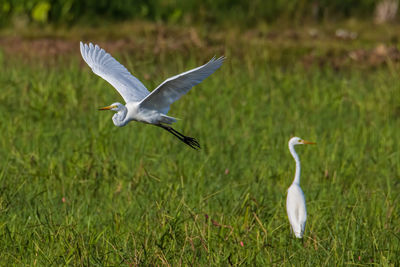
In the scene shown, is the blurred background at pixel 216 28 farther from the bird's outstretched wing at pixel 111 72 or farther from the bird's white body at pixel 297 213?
the bird's white body at pixel 297 213

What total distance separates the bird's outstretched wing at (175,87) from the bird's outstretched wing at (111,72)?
304 mm

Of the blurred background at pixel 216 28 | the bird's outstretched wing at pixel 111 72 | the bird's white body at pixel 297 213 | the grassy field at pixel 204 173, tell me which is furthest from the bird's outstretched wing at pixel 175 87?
the blurred background at pixel 216 28

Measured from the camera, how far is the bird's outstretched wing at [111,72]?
3512 mm

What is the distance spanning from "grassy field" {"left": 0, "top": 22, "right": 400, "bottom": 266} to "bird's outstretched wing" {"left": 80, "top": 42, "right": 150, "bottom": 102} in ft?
1.72

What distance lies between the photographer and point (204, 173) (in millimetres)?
4801

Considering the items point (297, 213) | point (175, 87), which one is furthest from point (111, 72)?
point (297, 213)

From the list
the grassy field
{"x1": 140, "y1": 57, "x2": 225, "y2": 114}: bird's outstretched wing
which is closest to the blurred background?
the grassy field

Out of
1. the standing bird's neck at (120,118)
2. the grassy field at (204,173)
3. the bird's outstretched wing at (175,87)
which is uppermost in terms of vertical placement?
the bird's outstretched wing at (175,87)

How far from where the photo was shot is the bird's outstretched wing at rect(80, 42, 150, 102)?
138 inches

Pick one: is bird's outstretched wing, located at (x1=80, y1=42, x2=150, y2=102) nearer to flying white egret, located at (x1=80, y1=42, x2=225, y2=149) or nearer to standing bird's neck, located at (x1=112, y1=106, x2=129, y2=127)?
flying white egret, located at (x1=80, y1=42, x2=225, y2=149)

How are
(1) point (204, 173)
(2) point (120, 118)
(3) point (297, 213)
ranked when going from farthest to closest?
(1) point (204, 173) < (3) point (297, 213) < (2) point (120, 118)

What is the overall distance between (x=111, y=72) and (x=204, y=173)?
1318mm

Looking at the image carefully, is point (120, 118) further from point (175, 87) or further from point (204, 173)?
point (204, 173)

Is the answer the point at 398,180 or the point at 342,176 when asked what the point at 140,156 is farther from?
the point at 398,180
